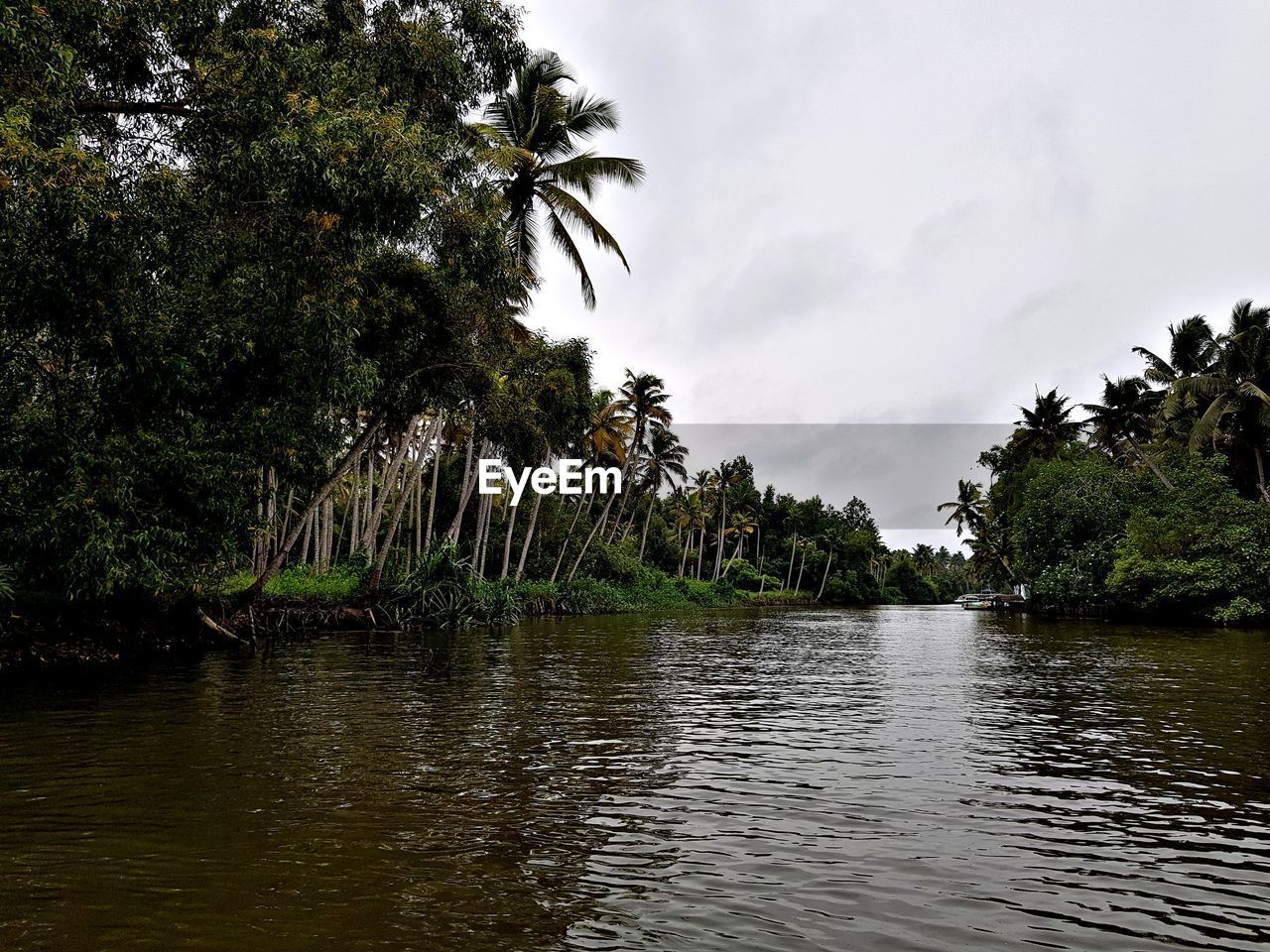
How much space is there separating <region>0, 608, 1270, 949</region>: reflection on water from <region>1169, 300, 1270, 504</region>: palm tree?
83.8 feet

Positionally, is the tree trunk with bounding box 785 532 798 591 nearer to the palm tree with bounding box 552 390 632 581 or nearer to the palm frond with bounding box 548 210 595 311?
the palm tree with bounding box 552 390 632 581

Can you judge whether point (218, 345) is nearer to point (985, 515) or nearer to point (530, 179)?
point (530, 179)

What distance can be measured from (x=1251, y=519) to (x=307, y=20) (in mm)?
34909

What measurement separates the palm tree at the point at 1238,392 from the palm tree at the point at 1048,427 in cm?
2087

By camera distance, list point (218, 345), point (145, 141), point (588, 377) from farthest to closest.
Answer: point (588, 377)
point (218, 345)
point (145, 141)

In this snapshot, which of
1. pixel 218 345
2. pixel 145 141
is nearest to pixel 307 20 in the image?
pixel 145 141

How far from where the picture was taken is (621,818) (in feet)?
18.6

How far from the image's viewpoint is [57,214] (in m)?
8.82

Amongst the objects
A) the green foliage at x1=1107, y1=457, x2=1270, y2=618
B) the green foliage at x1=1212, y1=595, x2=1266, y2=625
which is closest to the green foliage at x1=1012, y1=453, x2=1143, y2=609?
the green foliage at x1=1107, y1=457, x2=1270, y2=618

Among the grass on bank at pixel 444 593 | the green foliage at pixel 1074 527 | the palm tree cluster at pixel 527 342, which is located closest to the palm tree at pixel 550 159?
the palm tree cluster at pixel 527 342

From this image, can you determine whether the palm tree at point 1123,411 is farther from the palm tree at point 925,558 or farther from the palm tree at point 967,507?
the palm tree at point 925,558

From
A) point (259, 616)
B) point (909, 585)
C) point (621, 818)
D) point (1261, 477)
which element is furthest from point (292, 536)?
point (909, 585)

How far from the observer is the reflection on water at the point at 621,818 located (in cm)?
387

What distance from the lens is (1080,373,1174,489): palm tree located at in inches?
1786
